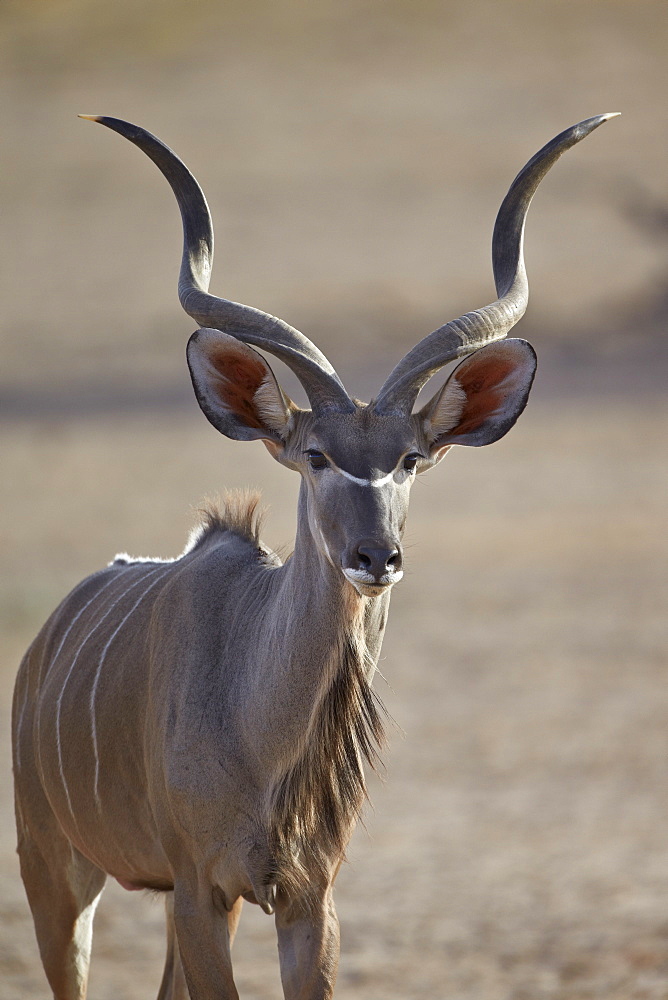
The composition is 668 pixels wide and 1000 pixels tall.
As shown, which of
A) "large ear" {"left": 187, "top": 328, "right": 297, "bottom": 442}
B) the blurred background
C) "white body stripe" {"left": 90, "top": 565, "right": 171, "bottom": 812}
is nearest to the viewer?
"large ear" {"left": 187, "top": 328, "right": 297, "bottom": 442}

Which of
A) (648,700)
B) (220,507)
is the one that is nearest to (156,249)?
(648,700)

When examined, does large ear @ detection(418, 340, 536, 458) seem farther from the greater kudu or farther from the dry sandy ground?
the dry sandy ground

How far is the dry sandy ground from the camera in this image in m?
5.42

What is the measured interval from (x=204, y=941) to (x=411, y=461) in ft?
4.21

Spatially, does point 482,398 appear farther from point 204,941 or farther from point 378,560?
point 204,941

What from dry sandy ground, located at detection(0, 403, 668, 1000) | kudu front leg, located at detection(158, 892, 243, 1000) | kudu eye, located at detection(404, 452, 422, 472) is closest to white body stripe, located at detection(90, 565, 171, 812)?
kudu front leg, located at detection(158, 892, 243, 1000)

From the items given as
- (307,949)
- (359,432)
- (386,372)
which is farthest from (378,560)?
(386,372)

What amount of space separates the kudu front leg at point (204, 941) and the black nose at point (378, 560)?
993mm

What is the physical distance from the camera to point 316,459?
3164 mm

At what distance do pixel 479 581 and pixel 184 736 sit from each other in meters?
9.94

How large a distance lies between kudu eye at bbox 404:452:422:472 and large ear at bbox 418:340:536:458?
0.15 metres

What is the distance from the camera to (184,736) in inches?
131

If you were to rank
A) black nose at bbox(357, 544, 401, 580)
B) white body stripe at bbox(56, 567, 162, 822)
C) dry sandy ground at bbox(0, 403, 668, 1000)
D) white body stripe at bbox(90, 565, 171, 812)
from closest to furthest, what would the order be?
black nose at bbox(357, 544, 401, 580), white body stripe at bbox(90, 565, 171, 812), white body stripe at bbox(56, 567, 162, 822), dry sandy ground at bbox(0, 403, 668, 1000)

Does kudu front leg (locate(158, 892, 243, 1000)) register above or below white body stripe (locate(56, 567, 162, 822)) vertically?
below
